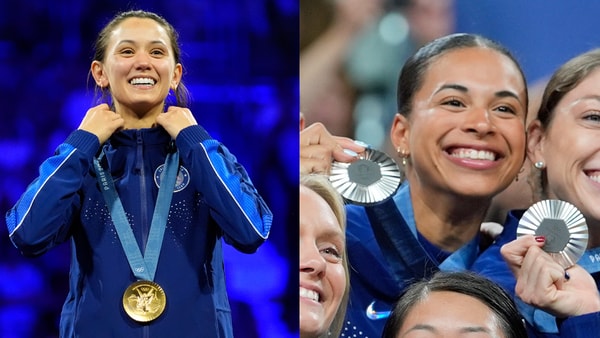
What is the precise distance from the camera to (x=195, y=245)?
316 cm

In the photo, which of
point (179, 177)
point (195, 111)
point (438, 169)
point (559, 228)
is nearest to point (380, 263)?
point (438, 169)

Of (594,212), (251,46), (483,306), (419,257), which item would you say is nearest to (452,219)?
(419,257)

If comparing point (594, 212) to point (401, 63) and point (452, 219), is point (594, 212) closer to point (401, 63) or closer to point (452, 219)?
point (452, 219)

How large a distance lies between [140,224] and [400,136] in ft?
2.76

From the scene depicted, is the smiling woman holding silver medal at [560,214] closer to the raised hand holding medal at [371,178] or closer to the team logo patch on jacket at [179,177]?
the raised hand holding medal at [371,178]

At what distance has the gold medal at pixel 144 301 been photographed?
3053 mm

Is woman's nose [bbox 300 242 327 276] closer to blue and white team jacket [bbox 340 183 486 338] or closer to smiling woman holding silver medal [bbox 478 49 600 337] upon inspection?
blue and white team jacket [bbox 340 183 486 338]

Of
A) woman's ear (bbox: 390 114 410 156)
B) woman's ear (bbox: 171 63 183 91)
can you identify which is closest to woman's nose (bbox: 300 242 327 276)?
woman's ear (bbox: 390 114 410 156)

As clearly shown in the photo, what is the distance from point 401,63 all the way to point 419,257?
0.60 m

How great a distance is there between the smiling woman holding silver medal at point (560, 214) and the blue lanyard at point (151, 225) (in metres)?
0.99

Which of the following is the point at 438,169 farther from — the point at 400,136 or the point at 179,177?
the point at 179,177

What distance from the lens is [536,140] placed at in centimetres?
336

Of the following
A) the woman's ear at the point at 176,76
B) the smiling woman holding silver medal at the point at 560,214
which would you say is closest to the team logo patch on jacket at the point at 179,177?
the woman's ear at the point at 176,76

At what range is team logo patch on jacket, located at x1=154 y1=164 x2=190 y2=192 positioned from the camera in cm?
319
